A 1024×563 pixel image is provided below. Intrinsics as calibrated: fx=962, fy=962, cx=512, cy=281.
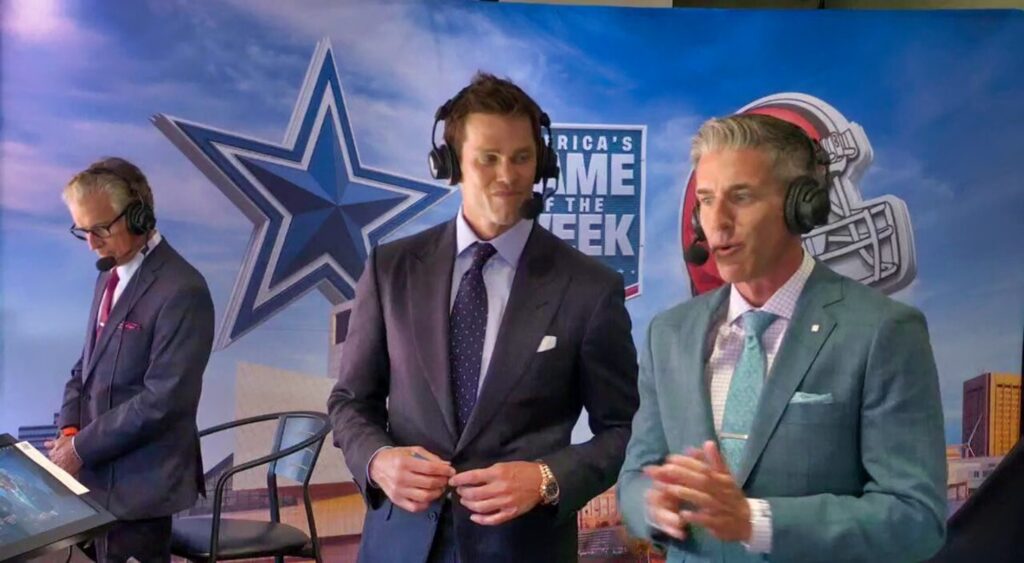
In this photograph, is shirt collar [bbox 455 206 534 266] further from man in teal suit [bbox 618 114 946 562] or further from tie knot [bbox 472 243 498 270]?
man in teal suit [bbox 618 114 946 562]

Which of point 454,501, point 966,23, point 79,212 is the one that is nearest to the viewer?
point 454,501

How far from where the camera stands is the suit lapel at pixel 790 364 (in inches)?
81.0

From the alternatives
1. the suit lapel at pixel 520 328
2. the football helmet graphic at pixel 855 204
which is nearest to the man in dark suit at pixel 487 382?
the suit lapel at pixel 520 328

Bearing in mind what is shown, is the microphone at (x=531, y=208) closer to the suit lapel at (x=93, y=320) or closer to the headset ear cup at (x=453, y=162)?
the headset ear cup at (x=453, y=162)

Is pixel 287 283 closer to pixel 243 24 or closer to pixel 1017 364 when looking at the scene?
pixel 243 24

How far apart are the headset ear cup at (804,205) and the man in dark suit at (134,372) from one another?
212 cm

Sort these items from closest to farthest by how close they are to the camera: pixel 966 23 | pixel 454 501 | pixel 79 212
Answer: pixel 454 501 < pixel 79 212 < pixel 966 23

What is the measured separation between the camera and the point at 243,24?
136 inches

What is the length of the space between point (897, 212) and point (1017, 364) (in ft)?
2.71

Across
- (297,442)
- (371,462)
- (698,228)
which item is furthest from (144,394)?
(698,228)

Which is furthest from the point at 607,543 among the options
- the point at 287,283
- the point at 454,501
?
the point at 287,283

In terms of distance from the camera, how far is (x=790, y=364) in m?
2.07

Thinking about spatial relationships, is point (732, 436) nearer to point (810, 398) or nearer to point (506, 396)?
point (810, 398)

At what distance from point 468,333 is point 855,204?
1.65 meters
